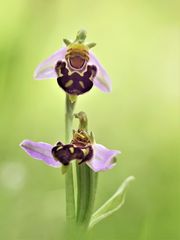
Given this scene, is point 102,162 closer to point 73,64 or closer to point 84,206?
point 84,206

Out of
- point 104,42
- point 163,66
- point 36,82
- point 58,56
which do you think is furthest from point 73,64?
point 104,42

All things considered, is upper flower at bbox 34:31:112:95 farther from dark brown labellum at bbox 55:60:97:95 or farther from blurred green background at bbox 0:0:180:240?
blurred green background at bbox 0:0:180:240

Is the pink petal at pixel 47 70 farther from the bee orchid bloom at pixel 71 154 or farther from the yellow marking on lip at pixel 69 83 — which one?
the bee orchid bloom at pixel 71 154

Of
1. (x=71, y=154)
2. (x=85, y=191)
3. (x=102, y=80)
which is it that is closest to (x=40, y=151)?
(x=71, y=154)

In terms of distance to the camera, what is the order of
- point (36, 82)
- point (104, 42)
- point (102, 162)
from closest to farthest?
point (102, 162)
point (36, 82)
point (104, 42)

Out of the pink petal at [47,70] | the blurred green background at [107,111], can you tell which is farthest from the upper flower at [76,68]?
the blurred green background at [107,111]

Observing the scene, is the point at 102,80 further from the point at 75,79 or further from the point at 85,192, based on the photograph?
the point at 85,192

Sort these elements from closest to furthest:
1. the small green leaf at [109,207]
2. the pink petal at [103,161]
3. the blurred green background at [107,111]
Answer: the pink petal at [103,161]
the small green leaf at [109,207]
the blurred green background at [107,111]

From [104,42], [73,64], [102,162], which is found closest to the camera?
[102,162]
